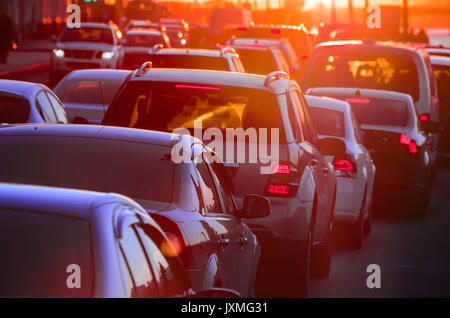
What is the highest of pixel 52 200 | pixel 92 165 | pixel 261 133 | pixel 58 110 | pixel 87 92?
pixel 52 200

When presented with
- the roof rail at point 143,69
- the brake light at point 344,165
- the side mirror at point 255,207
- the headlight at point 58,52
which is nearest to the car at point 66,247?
the side mirror at point 255,207

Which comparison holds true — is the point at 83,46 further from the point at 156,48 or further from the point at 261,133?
the point at 261,133

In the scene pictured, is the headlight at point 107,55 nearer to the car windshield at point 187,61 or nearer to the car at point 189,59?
the car at point 189,59

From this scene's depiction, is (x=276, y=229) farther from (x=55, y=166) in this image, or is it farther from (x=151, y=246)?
(x=151, y=246)

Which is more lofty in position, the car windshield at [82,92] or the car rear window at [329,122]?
the car rear window at [329,122]

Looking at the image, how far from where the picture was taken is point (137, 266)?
439 centimetres

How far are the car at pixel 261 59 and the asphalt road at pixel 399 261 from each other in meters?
8.16

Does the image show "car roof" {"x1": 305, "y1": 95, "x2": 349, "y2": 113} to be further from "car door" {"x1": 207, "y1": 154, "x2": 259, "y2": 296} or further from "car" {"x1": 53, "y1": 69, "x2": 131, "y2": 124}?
"car door" {"x1": 207, "y1": 154, "x2": 259, "y2": 296}

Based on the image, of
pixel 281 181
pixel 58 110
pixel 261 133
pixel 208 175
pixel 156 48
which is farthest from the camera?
pixel 156 48

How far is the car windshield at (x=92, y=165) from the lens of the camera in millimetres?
A: 6500

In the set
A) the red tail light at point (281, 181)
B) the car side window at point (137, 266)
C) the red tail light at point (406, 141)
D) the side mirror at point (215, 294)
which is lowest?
the red tail light at point (406, 141)

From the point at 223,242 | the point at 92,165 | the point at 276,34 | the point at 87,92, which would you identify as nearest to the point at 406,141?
the point at 87,92

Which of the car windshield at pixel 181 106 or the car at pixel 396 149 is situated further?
the car at pixel 396 149

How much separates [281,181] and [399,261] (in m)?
3.43
